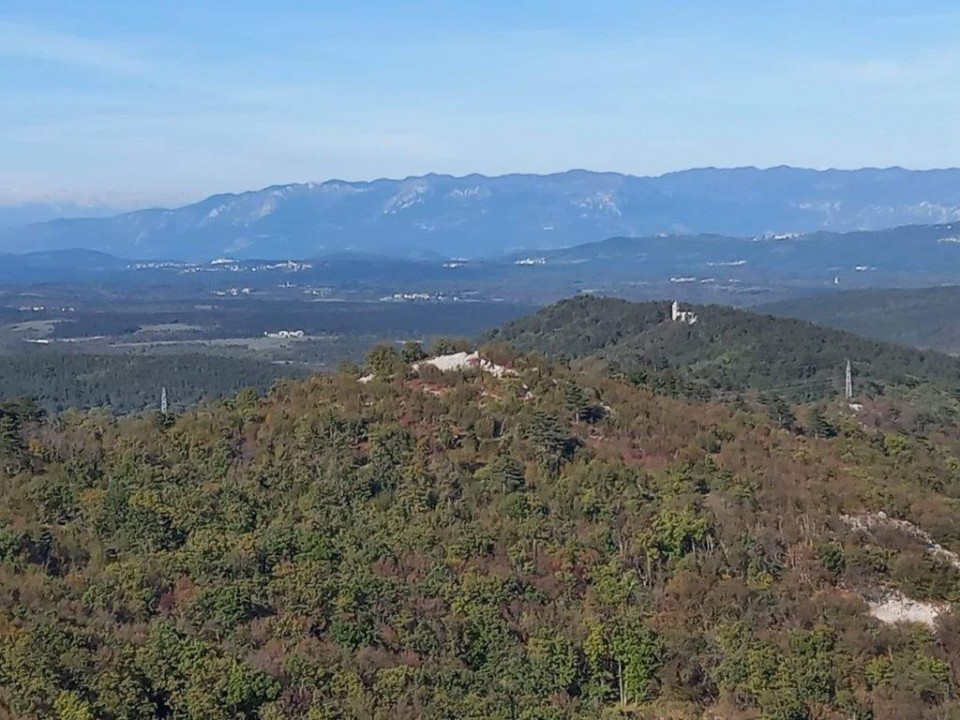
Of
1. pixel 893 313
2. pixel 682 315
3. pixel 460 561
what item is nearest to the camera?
pixel 460 561

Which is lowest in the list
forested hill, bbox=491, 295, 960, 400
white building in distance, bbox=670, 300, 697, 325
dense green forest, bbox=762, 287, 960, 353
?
dense green forest, bbox=762, 287, 960, 353

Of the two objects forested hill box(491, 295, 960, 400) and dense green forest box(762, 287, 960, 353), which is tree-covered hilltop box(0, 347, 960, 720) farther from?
dense green forest box(762, 287, 960, 353)

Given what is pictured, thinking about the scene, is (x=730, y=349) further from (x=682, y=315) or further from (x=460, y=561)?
(x=460, y=561)

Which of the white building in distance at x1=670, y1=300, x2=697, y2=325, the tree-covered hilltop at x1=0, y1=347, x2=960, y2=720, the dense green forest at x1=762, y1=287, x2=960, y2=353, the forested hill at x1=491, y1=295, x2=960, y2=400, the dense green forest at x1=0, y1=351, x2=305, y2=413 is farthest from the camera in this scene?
the dense green forest at x1=762, y1=287, x2=960, y2=353

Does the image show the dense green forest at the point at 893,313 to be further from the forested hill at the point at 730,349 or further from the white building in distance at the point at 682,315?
the forested hill at the point at 730,349

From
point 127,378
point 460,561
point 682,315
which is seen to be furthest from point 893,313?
point 460,561

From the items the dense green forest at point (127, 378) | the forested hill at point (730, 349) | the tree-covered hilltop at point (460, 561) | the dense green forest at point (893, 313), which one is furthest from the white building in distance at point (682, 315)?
the tree-covered hilltop at point (460, 561)

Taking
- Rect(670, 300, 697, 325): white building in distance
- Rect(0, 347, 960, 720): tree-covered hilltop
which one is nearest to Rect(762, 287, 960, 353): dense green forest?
Rect(670, 300, 697, 325): white building in distance
